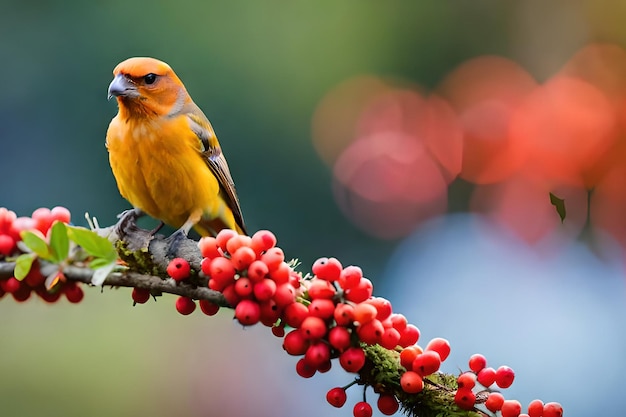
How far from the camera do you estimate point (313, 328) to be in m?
0.76

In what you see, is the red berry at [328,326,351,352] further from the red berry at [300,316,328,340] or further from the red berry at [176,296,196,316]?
the red berry at [176,296,196,316]

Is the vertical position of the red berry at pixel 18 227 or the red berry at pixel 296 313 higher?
the red berry at pixel 296 313

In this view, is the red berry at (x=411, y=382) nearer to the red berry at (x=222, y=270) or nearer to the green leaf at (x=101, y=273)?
the red berry at (x=222, y=270)

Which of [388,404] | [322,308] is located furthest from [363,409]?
[322,308]

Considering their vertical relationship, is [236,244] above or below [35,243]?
above

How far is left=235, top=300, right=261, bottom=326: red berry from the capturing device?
2.50 feet

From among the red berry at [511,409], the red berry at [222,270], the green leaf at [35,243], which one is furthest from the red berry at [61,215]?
the red berry at [511,409]

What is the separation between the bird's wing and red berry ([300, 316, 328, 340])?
677 millimetres

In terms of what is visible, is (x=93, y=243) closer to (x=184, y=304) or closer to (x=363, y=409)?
(x=184, y=304)

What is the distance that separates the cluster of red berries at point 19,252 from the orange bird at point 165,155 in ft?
1.19

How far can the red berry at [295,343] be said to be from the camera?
780mm

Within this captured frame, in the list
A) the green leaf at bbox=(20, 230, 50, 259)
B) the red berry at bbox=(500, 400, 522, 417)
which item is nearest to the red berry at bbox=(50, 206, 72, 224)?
the green leaf at bbox=(20, 230, 50, 259)

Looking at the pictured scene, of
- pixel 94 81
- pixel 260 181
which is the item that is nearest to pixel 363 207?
pixel 260 181

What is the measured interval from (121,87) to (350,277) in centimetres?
59
